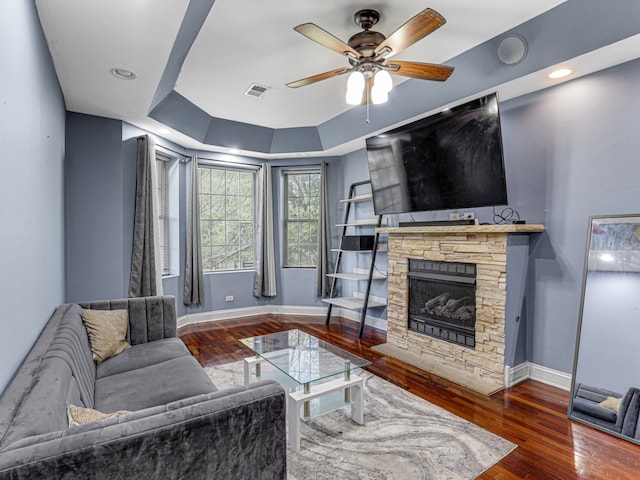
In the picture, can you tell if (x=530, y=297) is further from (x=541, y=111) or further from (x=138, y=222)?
(x=138, y=222)

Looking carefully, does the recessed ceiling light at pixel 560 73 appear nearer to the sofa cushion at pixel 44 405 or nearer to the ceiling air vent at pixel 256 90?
the ceiling air vent at pixel 256 90

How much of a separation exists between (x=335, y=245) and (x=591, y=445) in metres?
3.77

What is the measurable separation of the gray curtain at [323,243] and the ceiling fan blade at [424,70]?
2822 millimetres

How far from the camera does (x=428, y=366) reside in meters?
3.22

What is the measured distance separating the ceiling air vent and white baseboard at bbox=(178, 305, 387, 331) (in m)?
3.08

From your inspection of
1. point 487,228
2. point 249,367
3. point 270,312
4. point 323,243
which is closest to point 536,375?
point 487,228

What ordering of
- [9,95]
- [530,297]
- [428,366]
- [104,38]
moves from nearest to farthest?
1. [9,95]
2. [104,38]
3. [530,297]
4. [428,366]

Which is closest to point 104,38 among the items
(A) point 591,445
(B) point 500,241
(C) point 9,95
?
(C) point 9,95

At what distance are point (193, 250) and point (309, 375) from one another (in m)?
3.15

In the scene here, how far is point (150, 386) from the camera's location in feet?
6.37

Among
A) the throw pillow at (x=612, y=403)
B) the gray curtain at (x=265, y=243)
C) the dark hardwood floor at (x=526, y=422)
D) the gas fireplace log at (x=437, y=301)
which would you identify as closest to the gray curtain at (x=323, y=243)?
the gray curtain at (x=265, y=243)

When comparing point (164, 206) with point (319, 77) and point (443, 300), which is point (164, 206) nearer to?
point (319, 77)

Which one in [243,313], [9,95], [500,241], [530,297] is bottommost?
[243,313]

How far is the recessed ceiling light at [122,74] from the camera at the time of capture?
252 cm
